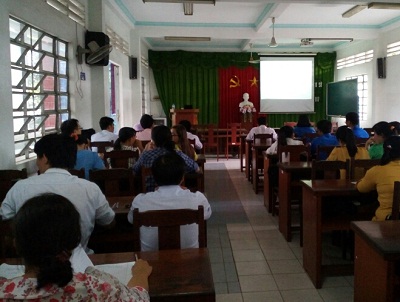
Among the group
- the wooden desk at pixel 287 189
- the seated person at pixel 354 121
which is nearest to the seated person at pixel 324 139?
the seated person at pixel 354 121

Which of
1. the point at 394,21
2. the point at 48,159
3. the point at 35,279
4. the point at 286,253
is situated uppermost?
the point at 394,21

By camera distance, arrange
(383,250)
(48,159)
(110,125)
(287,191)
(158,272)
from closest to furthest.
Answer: (158,272) → (383,250) → (48,159) → (287,191) → (110,125)

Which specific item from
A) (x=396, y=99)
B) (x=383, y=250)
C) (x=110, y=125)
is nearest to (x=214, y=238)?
(x=110, y=125)

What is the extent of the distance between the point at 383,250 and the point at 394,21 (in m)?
7.90

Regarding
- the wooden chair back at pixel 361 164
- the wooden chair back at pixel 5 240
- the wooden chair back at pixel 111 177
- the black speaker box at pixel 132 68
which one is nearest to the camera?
the wooden chair back at pixel 5 240

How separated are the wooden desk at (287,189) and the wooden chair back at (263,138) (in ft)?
7.39

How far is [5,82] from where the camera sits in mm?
3428

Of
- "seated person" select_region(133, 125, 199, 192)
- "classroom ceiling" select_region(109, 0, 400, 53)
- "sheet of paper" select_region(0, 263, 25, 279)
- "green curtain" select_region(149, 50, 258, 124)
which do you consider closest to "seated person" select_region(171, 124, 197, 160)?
"seated person" select_region(133, 125, 199, 192)

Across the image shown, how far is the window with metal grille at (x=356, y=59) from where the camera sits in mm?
9836

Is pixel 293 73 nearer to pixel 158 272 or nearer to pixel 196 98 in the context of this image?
pixel 196 98

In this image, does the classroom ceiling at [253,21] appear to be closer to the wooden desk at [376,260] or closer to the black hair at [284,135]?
the black hair at [284,135]

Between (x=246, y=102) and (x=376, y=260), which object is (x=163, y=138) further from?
(x=246, y=102)

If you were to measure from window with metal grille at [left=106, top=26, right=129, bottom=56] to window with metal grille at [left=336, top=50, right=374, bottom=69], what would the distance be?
5829mm

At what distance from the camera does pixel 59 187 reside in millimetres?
2012
